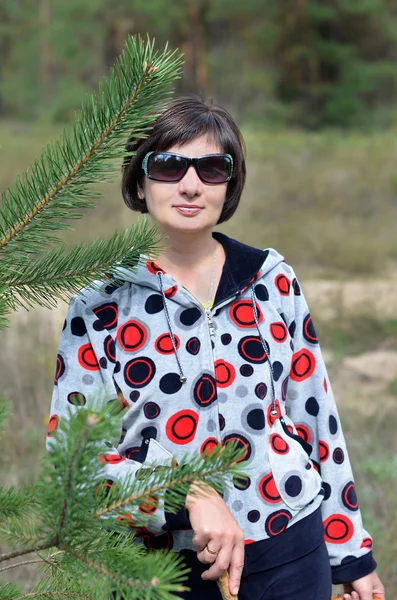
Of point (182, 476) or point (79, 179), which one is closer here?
point (182, 476)

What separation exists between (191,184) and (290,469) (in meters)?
0.53

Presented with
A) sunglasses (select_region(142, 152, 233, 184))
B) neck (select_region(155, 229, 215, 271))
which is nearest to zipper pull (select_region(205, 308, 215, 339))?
neck (select_region(155, 229, 215, 271))

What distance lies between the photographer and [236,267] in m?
1.43

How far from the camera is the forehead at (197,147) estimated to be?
4.41 feet

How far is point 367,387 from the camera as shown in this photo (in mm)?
4668

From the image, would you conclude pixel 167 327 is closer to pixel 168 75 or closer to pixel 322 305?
pixel 168 75

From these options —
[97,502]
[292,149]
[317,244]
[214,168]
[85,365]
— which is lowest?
[97,502]

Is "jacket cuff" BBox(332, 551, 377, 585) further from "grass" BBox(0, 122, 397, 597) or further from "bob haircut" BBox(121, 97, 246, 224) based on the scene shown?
"grass" BBox(0, 122, 397, 597)

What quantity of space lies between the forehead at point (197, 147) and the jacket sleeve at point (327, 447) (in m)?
0.31

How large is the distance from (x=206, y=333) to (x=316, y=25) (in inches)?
842

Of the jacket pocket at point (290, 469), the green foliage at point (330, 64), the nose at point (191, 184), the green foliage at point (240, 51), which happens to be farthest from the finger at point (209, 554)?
the green foliage at point (330, 64)

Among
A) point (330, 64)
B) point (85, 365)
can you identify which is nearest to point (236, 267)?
point (85, 365)

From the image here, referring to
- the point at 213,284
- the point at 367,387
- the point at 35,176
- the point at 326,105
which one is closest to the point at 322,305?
the point at 367,387

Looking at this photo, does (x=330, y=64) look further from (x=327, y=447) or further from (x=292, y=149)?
(x=327, y=447)
